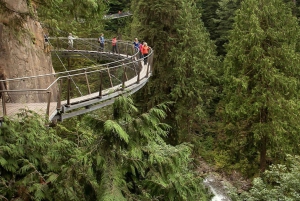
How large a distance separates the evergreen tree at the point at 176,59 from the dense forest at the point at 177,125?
6cm

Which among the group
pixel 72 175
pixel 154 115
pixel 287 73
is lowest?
pixel 287 73

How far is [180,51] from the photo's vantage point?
71.9 feet

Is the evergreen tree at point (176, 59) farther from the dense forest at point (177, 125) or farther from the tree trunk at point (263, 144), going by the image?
the tree trunk at point (263, 144)

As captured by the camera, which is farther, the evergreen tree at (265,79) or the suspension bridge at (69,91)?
the evergreen tree at (265,79)

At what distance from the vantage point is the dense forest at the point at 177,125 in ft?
15.7

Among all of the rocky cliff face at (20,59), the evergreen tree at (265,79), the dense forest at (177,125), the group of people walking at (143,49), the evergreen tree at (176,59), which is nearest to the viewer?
the dense forest at (177,125)

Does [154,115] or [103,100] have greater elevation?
[154,115]

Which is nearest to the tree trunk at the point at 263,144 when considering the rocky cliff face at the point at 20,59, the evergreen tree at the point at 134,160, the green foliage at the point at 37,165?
the rocky cliff face at the point at 20,59

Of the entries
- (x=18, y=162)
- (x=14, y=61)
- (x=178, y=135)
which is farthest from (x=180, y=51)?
(x=18, y=162)

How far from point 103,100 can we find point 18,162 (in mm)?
4930

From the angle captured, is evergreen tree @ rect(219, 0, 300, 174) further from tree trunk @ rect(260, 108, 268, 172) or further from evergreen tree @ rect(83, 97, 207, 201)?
evergreen tree @ rect(83, 97, 207, 201)

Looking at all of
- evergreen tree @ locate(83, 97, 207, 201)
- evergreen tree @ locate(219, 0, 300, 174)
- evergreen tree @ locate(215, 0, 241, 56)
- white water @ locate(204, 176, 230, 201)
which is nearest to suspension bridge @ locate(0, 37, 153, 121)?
evergreen tree @ locate(83, 97, 207, 201)

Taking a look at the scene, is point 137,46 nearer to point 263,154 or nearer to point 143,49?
point 143,49

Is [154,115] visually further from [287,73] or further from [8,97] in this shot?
[287,73]
